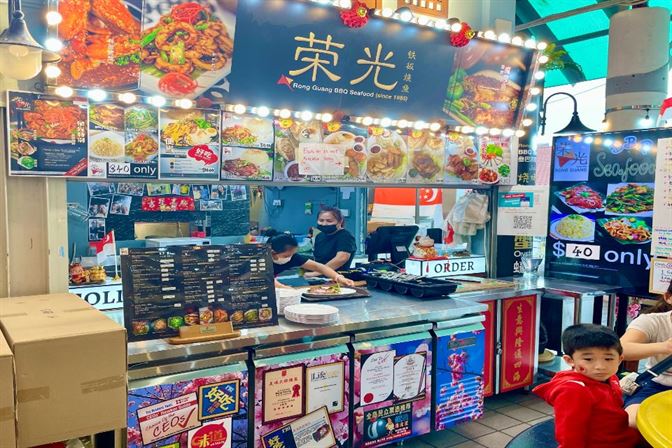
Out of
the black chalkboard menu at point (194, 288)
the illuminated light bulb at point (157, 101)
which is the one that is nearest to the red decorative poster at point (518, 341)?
the black chalkboard menu at point (194, 288)

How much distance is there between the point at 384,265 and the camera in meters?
4.91

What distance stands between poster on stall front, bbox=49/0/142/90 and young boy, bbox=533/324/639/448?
266cm

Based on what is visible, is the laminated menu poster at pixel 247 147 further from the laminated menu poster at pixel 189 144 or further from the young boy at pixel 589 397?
the young boy at pixel 589 397

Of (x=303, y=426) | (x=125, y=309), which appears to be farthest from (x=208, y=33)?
(x=303, y=426)

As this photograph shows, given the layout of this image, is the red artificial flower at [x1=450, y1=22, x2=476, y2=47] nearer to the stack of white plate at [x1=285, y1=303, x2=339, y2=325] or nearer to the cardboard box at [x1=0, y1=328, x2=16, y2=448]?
the stack of white plate at [x1=285, y1=303, x2=339, y2=325]

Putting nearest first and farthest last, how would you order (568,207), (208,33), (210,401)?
(210,401) < (208,33) < (568,207)

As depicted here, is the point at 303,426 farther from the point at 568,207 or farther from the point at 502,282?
the point at 568,207

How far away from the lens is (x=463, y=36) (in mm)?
4160

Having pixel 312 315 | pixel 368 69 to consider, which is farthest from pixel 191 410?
pixel 368 69

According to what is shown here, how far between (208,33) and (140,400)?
207cm

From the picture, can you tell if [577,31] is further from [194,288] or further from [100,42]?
[194,288]

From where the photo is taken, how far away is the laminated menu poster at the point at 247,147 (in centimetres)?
362

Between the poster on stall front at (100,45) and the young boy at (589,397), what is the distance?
266cm

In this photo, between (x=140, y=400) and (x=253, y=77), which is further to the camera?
(x=253, y=77)
